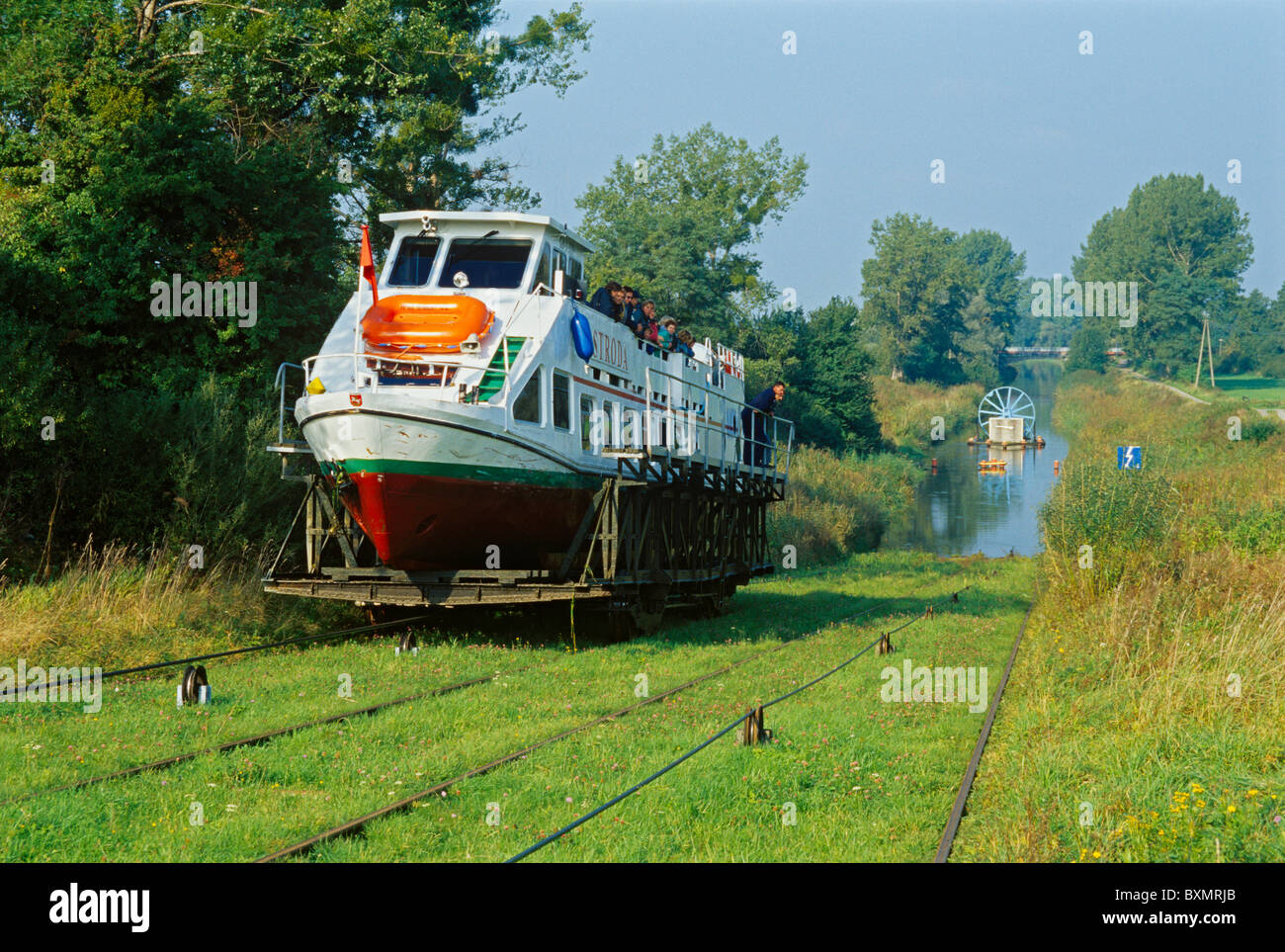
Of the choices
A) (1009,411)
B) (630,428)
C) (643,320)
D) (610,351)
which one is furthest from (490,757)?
(1009,411)

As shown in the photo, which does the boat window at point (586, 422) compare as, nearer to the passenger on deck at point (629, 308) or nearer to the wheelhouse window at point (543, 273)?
the wheelhouse window at point (543, 273)

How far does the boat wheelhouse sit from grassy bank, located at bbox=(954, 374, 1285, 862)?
6.51 metres

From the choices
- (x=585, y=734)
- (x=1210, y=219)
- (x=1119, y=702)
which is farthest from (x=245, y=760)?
→ (x=1210, y=219)

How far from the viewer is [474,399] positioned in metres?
14.7

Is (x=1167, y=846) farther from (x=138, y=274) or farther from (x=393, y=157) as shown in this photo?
(x=393, y=157)

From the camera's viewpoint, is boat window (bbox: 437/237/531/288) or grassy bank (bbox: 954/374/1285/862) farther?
boat window (bbox: 437/237/531/288)

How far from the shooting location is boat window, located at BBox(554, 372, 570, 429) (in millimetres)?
16031

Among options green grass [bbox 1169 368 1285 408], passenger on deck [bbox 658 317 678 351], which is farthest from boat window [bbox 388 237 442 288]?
green grass [bbox 1169 368 1285 408]

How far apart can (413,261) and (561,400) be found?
3.26m

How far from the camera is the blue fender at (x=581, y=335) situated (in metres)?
16.4

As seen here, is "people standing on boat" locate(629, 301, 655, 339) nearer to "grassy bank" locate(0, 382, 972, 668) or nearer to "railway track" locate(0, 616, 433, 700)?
"railway track" locate(0, 616, 433, 700)

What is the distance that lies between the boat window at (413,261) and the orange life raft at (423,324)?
158 cm

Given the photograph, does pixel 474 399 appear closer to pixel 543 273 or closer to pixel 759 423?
pixel 543 273
